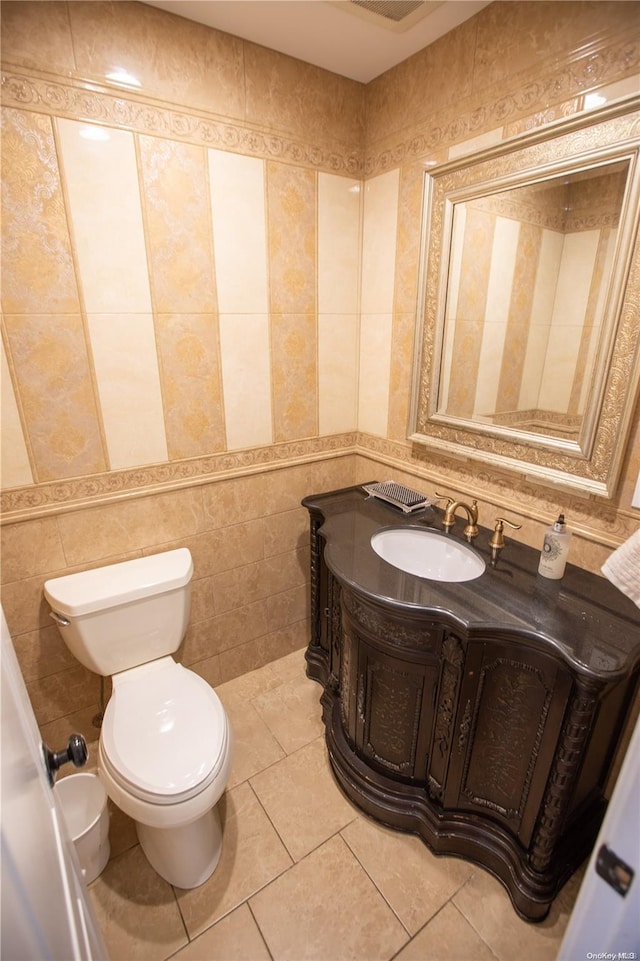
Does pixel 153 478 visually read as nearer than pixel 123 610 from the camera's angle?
No

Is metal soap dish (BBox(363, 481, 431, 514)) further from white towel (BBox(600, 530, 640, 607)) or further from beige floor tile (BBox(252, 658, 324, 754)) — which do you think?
white towel (BBox(600, 530, 640, 607))

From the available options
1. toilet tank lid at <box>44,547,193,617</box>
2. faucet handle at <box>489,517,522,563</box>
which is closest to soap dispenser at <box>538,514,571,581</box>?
faucet handle at <box>489,517,522,563</box>

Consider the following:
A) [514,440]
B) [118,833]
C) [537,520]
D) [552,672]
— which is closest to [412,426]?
[514,440]

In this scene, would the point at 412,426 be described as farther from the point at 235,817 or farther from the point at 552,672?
the point at 235,817

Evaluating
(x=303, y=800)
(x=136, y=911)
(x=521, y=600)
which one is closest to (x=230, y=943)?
Answer: (x=136, y=911)

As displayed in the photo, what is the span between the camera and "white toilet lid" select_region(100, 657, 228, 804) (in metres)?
1.13

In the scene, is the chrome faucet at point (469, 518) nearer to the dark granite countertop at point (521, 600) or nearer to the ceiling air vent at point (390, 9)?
the dark granite countertop at point (521, 600)

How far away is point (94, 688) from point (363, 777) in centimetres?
100

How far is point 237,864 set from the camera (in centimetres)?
133

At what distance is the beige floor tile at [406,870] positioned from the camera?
4.04ft

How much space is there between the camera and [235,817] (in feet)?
4.77

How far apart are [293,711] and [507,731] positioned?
0.95 m

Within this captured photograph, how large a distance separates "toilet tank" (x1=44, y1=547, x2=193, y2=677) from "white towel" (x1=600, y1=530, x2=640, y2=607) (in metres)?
1.27

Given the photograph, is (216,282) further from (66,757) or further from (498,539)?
(66,757)
